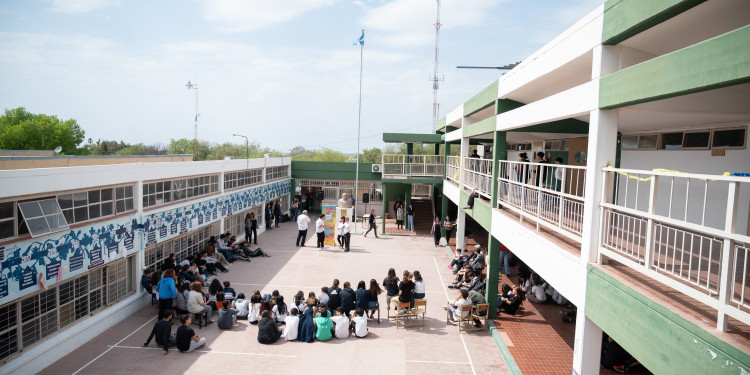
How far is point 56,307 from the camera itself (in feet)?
30.8

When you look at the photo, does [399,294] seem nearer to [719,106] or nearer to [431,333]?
[431,333]

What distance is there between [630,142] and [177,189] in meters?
13.3

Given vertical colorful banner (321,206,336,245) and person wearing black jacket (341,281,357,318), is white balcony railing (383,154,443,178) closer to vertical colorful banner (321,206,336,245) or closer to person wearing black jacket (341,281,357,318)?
vertical colorful banner (321,206,336,245)

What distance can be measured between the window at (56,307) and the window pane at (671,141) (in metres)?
13.0

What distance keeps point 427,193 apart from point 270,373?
23.2 metres

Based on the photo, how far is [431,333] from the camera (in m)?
11.1

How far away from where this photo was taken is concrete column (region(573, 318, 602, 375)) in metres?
6.37

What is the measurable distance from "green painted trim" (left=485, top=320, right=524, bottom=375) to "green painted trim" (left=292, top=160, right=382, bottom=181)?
58.3 feet

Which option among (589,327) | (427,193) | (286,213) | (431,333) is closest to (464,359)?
(431,333)

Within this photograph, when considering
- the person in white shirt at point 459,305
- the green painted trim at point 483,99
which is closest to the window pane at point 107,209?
the person in white shirt at point 459,305

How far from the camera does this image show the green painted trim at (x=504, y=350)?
9.01 m

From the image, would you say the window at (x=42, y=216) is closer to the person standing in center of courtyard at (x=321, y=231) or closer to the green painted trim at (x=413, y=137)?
the person standing in center of courtyard at (x=321, y=231)

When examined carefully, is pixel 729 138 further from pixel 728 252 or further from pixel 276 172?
pixel 276 172

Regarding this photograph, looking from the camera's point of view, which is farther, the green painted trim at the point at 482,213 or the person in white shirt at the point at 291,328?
the green painted trim at the point at 482,213
